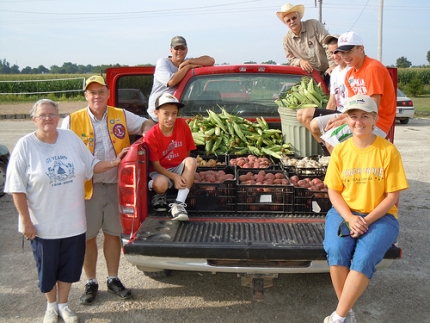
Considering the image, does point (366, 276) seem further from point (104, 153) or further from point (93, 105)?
point (93, 105)

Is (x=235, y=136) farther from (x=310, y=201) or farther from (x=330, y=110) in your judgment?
(x=310, y=201)

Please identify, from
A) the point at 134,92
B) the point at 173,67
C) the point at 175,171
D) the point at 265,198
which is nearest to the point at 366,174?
the point at 265,198

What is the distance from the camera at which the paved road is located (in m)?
3.99

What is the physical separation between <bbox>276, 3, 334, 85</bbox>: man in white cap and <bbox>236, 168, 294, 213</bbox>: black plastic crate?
2634 mm

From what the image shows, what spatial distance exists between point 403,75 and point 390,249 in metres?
50.0

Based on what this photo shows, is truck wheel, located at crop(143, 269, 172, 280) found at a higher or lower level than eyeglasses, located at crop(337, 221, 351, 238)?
lower

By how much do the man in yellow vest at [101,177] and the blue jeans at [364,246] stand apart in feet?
6.87

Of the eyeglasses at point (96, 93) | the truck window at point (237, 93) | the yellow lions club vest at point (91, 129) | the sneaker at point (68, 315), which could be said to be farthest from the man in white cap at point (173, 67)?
the sneaker at point (68, 315)

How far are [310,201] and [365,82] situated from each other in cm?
125

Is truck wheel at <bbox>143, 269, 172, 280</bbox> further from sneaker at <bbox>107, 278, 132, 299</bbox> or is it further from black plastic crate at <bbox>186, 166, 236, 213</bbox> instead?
black plastic crate at <bbox>186, 166, 236, 213</bbox>

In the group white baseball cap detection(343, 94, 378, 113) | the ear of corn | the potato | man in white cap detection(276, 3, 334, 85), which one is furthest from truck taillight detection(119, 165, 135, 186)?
man in white cap detection(276, 3, 334, 85)

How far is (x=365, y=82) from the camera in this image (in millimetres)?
4172

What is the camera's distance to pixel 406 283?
4.62 m

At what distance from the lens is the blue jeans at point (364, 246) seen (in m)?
3.25
